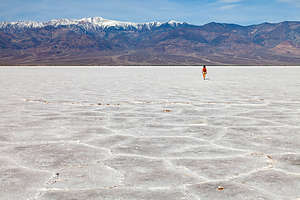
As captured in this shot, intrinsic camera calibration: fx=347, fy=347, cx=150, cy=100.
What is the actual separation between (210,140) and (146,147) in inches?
37.3

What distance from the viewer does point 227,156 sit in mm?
3893

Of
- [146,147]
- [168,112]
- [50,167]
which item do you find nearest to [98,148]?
[146,147]

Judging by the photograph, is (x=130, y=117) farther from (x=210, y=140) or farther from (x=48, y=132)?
(x=210, y=140)

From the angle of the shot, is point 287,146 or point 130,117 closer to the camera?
point 287,146

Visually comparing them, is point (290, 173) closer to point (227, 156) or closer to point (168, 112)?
point (227, 156)

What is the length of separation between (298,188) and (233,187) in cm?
54

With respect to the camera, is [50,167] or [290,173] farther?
[50,167]

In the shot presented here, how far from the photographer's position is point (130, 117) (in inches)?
266

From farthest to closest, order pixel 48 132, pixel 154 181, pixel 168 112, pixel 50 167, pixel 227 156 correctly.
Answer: pixel 168 112, pixel 48 132, pixel 227 156, pixel 50 167, pixel 154 181

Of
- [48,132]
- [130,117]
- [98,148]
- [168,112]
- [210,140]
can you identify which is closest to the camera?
[98,148]

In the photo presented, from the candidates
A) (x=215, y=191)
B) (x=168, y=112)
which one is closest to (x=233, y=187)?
(x=215, y=191)

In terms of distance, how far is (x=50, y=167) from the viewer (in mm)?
3500

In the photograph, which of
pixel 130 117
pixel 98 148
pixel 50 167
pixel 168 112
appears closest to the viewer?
pixel 50 167

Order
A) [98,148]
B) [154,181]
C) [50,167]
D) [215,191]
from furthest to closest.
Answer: [98,148], [50,167], [154,181], [215,191]
